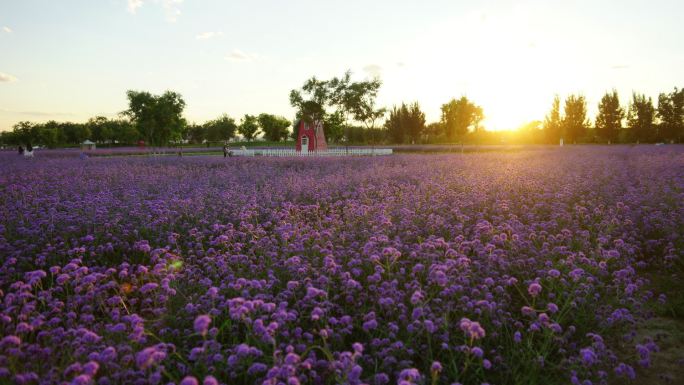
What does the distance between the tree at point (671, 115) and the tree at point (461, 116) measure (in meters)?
20.9

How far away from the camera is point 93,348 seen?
265 cm

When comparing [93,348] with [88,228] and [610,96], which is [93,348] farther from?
[610,96]

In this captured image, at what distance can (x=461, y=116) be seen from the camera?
51.1m

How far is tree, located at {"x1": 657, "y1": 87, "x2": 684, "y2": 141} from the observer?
4931cm

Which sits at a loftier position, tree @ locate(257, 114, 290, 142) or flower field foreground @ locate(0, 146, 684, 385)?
tree @ locate(257, 114, 290, 142)

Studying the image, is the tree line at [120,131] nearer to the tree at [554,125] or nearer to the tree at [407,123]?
the tree at [407,123]

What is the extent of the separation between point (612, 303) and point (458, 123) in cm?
5020

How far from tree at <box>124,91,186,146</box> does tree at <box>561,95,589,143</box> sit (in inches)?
1855

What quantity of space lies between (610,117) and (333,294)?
61417 mm

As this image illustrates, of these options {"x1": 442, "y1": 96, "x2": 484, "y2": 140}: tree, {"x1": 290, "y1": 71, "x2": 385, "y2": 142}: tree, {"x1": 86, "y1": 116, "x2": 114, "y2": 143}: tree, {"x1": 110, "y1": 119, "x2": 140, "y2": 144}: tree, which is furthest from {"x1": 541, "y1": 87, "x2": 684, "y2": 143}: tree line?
{"x1": 86, "y1": 116, "x2": 114, "y2": 143}: tree

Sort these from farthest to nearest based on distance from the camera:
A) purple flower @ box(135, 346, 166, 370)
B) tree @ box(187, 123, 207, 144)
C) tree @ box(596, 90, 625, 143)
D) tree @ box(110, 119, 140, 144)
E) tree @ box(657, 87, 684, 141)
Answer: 1. tree @ box(187, 123, 207, 144)
2. tree @ box(110, 119, 140, 144)
3. tree @ box(596, 90, 625, 143)
4. tree @ box(657, 87, 684, 141)
5. purple flower @ box(135, 346, 166, 370)

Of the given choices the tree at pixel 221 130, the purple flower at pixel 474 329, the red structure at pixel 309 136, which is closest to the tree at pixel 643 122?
the red structure at pixel 309 136

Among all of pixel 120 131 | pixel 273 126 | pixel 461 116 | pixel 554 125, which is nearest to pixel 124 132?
pixel 120 131

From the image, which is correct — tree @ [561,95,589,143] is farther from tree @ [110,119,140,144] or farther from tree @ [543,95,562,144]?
tree @ [110,119,140,144]
